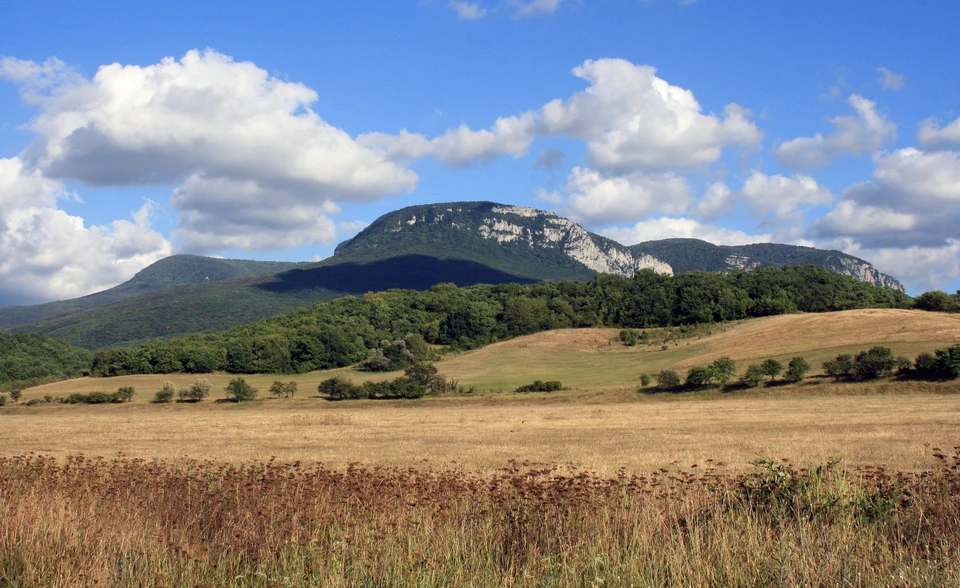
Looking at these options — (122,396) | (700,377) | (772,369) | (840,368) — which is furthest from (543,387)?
(122,396)

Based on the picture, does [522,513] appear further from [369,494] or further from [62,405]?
[62,405]

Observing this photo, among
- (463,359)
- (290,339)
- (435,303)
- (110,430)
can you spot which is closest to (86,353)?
(290,339)

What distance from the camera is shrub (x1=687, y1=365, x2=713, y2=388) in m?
60.6

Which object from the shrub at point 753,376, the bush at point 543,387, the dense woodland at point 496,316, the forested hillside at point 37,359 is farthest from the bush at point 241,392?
the forested hillside at point 37,359

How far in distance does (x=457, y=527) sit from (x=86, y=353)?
169 m

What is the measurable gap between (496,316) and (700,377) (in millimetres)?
82510

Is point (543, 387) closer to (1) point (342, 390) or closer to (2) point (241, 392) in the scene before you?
(1) point (342, 390)

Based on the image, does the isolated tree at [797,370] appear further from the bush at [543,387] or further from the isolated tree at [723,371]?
the bush at [543,387]

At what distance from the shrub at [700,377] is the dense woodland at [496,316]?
2380 inches

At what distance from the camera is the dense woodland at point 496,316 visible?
387 ft

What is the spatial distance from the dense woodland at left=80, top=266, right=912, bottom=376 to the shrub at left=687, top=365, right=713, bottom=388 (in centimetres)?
6045

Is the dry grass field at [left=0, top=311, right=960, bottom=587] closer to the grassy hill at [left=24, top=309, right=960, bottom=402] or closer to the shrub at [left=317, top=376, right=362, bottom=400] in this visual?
the shrub at [left=317, top=376, right=362, bottom=400]

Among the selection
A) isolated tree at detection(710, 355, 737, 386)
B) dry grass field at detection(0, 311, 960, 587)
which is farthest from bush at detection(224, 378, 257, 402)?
dry grass field at detection(0, 311, 960, 587)

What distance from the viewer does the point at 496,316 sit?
141750 millimetres
